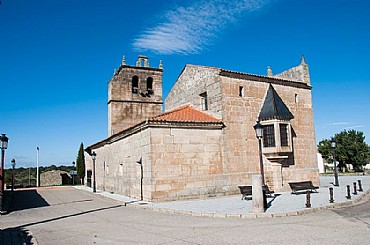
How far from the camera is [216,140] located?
17.3m

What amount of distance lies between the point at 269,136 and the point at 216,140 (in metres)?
3.28

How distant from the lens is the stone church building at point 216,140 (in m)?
15.7

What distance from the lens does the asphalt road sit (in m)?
7.66

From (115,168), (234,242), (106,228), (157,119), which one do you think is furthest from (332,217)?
(115,168)

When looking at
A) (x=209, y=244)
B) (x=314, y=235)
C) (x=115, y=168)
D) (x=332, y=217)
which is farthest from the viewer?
(x=115, y=168)

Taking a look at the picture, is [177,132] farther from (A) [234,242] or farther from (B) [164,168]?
(A) [234,242]

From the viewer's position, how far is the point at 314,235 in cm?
786

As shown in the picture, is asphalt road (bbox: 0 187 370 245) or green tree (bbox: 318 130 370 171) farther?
green tree (bbox: 318 130 370 171)

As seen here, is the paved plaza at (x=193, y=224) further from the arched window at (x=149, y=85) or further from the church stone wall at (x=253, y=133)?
the arched window at (x=149, y=85)

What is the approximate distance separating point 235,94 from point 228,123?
1913mm

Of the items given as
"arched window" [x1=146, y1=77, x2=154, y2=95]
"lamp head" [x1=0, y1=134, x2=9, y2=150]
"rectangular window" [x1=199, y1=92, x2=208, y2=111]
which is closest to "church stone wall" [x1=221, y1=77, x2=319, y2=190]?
"rectangular window" [x1=199, y1=92, x2=208, y2=111]

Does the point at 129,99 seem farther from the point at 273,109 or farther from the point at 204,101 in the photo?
the point at 273,109

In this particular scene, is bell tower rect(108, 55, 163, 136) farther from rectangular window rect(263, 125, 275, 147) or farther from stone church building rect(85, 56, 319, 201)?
rectangular window rect(263, 125, 275, 147)

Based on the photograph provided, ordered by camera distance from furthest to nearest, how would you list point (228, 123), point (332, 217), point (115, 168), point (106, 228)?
point (115, 168) < point (228, 123) < point (332, 217) < point (106, 228)
